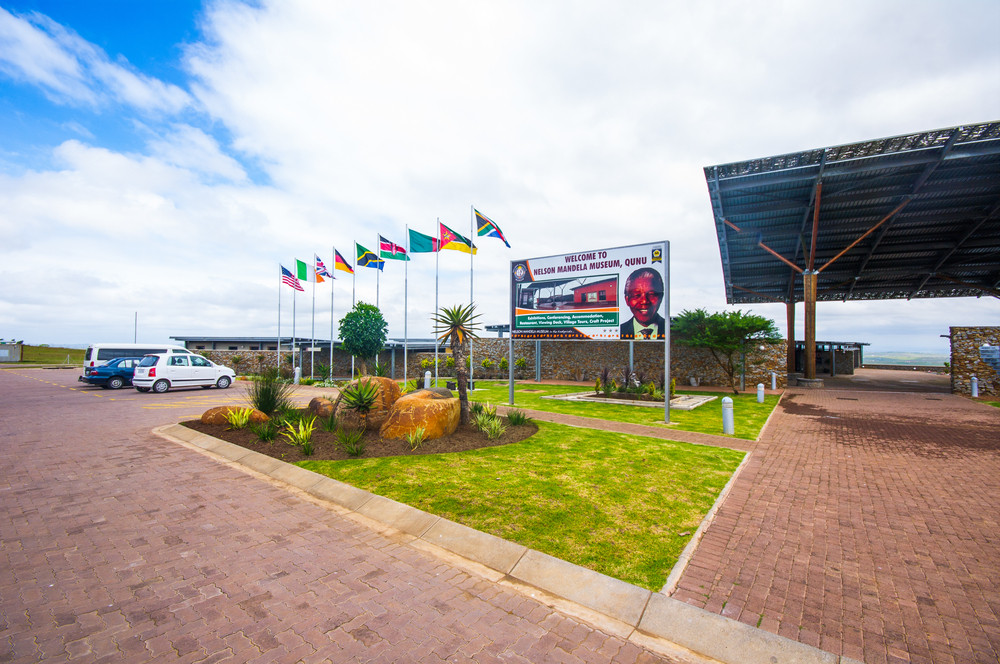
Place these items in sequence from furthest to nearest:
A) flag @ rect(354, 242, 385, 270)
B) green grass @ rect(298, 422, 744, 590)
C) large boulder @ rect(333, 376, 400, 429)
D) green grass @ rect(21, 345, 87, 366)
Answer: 1. green grass @ rect(21, 345, 87, 366)
2. flag @ rect(354, 242, 385, 270)
3. large boulder @ rect(333, 376, 400, 429)
4. green grass @ rect(298, 422, 744, 590)

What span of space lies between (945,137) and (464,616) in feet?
86.2

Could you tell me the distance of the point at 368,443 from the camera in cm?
813

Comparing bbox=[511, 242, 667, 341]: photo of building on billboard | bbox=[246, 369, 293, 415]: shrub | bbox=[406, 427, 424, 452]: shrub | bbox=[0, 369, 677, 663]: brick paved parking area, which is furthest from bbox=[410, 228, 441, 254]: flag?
bbox=[0, 369, 677, 663]: brick paved parking area

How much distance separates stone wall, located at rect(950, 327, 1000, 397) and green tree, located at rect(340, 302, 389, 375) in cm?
2827

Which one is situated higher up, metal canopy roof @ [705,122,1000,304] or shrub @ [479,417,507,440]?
metal canopy roof @ [705,122,1000,304]

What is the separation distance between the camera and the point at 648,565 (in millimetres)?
3811

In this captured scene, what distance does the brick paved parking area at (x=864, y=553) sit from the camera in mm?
3023

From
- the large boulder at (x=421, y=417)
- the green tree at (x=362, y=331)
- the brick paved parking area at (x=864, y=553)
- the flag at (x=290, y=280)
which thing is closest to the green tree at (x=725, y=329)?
the brick paved parking area at (x=864, y=553)

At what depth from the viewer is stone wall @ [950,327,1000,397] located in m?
18.7

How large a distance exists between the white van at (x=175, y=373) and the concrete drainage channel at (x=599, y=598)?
1824 cm

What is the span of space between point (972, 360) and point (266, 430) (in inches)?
1091

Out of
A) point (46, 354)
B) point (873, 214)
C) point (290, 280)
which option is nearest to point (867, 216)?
point (873, 214)

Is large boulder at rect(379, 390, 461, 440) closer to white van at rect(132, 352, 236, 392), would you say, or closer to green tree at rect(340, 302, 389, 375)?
white van at rect(132, 352, 236, 392)

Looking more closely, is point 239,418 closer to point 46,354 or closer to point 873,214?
point 873,214
